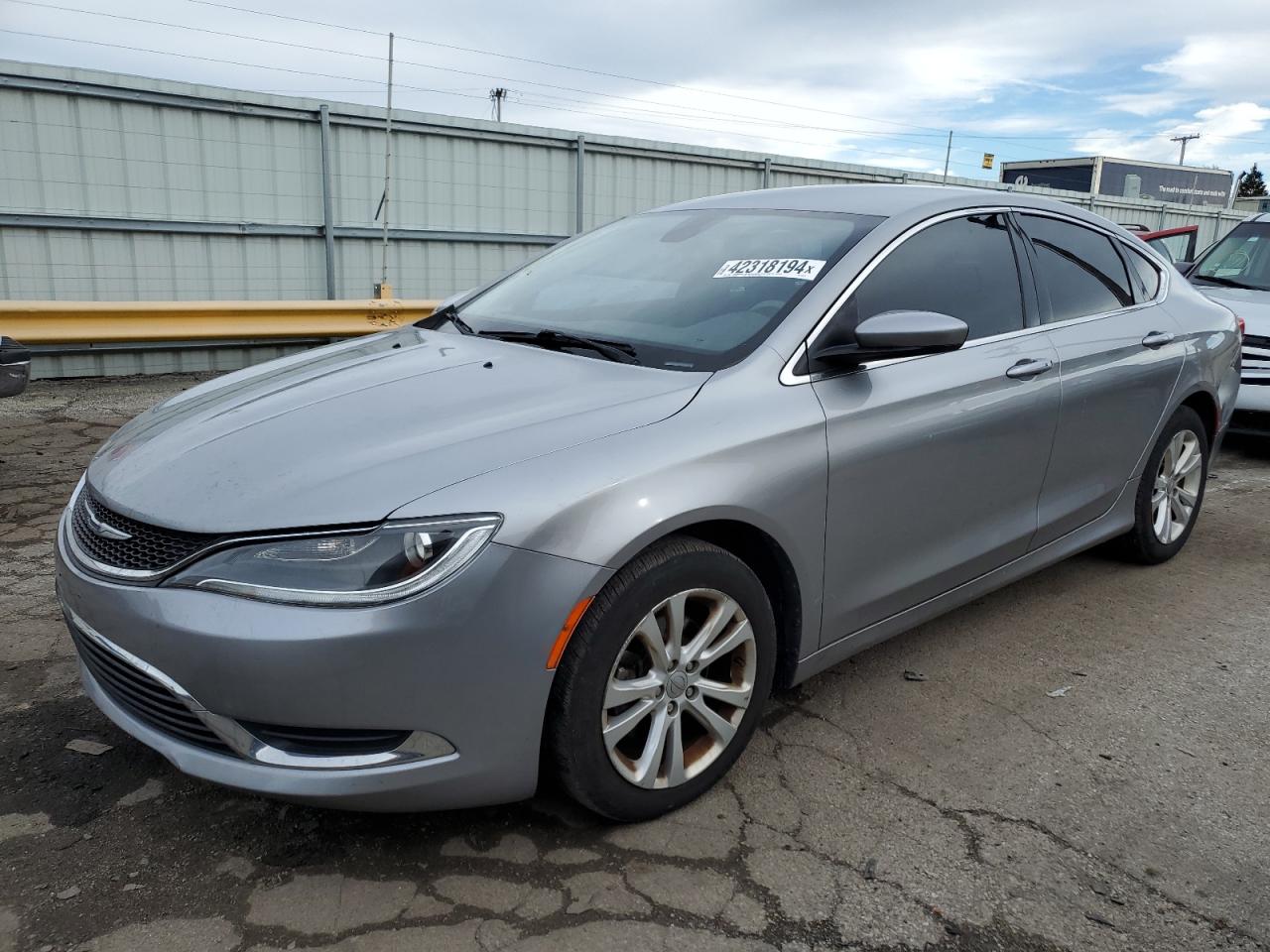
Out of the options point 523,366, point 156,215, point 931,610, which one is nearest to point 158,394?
point 156,215

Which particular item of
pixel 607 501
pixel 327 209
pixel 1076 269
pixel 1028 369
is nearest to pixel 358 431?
pixel 607 501

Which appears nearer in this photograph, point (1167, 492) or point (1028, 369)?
point (1028, 369)

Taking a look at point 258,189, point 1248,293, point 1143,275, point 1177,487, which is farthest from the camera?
point 258,189

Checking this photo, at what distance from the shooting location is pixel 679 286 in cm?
323

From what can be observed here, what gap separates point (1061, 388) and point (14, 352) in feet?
16.0

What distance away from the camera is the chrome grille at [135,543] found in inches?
85.7

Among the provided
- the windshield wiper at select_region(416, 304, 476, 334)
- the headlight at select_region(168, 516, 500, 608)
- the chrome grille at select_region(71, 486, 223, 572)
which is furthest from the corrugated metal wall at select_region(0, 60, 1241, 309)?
the headlight at select_region(168, 516, 500, 608)

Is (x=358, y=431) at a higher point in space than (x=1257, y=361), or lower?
higher

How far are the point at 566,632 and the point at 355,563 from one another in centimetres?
46

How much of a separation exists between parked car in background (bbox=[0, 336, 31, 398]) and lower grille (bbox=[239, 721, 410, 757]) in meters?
3.92

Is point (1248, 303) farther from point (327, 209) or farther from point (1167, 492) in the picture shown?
point (327, 209)

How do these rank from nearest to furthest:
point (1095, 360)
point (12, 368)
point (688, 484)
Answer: point (688, 484) → point (1095, 360) → point (12, 368)

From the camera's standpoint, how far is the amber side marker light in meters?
2.17

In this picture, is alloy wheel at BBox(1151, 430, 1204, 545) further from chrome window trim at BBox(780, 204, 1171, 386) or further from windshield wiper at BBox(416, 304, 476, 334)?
windshield wiper at BBox(416, 304, 476, 334)
